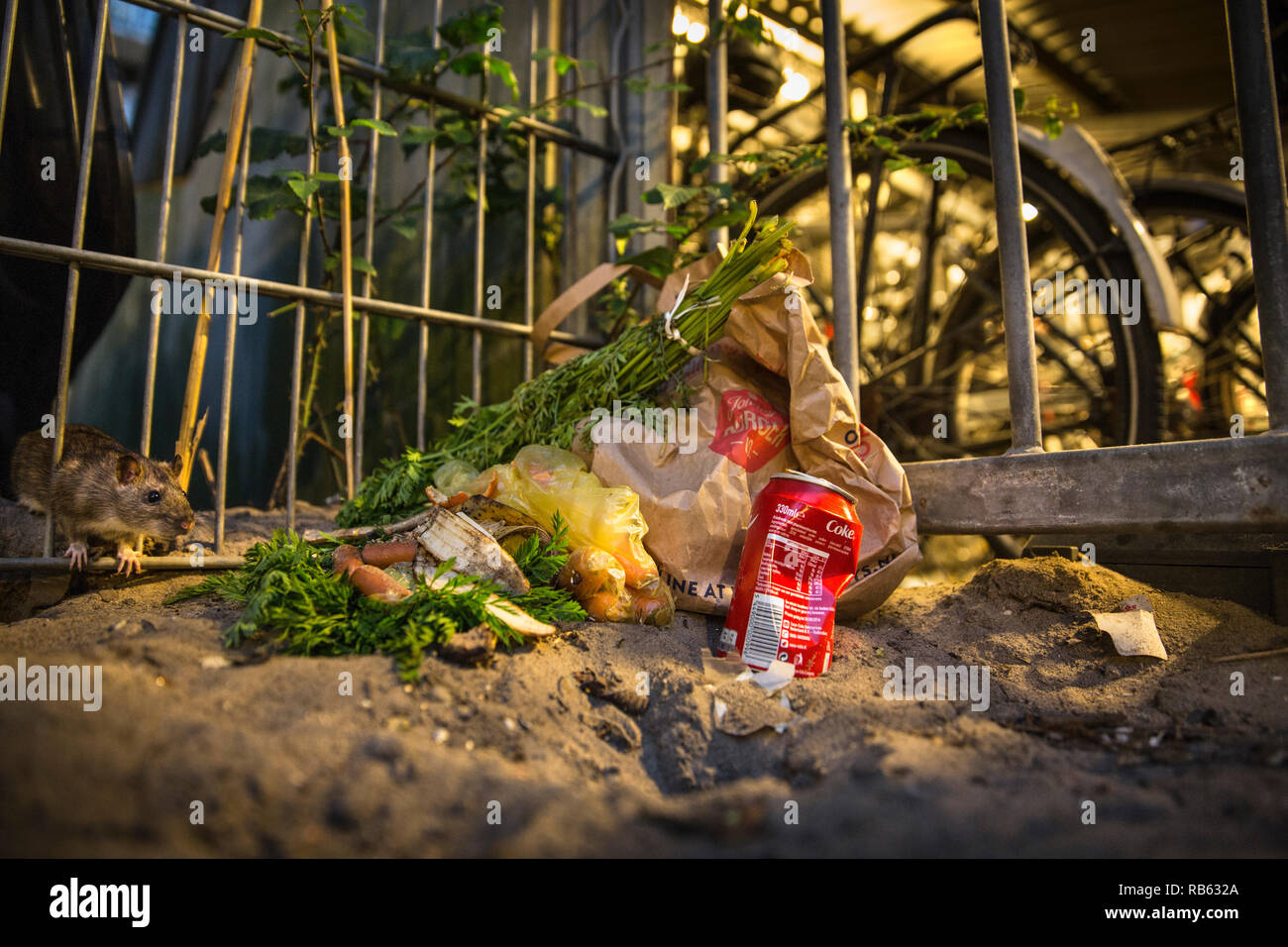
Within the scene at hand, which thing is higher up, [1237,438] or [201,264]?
[201,264]

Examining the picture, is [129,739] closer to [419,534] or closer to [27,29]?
[419,534]

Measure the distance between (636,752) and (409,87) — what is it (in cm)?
256

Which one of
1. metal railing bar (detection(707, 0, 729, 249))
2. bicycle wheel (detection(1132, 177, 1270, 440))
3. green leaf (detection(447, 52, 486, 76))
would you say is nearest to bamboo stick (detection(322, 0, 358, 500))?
green leaf (detection(447, 52, 486, 76))

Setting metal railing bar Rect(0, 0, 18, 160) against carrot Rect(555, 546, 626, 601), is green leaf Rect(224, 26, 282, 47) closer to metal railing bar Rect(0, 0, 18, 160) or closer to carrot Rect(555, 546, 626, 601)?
metal railing bar Rect(0, 0, 18, 160)

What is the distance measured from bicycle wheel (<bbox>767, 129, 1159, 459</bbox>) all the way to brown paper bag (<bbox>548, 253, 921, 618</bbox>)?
2.28ft

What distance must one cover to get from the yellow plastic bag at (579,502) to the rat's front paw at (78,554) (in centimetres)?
108

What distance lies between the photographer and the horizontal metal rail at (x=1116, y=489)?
5.33 feet

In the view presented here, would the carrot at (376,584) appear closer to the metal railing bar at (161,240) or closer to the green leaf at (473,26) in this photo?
the metal railing bar at (161,240)

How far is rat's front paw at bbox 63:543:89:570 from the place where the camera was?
1908 millimetres

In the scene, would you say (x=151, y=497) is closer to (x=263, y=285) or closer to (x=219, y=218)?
(x=263, y=285)

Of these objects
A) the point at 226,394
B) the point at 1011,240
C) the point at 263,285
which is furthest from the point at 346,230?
the point at 1011,240
